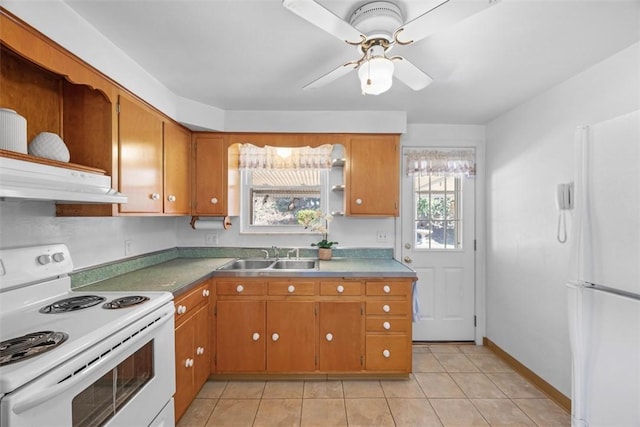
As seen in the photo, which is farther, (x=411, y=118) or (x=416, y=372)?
(x=411, y=118)

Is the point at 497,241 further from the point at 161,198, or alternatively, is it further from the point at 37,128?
the point at 37,128

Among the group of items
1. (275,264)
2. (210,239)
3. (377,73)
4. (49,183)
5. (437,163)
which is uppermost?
(377,73)

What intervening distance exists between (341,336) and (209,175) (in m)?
1.86

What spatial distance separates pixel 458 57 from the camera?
1853mm

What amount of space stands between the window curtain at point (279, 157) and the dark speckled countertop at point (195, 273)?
986 mm

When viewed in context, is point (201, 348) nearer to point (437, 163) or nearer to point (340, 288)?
point (340, 288)

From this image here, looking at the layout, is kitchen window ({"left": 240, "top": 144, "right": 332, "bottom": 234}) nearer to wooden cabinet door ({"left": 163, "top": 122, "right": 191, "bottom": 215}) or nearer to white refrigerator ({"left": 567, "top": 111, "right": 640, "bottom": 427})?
wooden cabinet door ({"left": 163, "top": 122, "right": 191, "bottom": 215})

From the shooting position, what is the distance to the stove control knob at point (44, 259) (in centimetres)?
150

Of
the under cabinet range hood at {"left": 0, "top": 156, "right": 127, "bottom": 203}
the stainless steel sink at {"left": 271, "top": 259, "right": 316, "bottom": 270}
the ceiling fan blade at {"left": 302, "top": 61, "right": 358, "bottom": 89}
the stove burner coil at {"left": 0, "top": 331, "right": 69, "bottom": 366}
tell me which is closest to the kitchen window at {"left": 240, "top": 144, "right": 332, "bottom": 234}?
the stainless steel sink at {"left": 271, "top": 259, "right": 316, "bottom": 270}

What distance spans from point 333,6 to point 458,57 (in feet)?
3.08

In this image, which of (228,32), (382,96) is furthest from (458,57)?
(228,32)

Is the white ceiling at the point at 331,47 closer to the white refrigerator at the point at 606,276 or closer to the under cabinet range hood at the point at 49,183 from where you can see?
the white refrigerator at the point at 606,276

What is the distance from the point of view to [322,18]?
3.83 feet

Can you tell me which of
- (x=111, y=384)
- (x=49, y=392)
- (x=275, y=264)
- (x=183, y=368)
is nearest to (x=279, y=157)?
(x=275, y=264)
